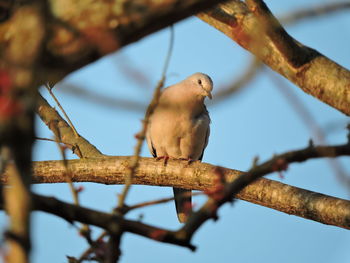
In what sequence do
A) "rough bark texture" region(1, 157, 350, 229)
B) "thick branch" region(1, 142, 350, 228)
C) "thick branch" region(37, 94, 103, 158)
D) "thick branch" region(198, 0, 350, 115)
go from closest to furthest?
1. "thick branch" region(198, 0, 350, 115)
2. "thick branch" region(1, 142, 350, 228)
3. "rough bark texture" region(1, 157, 350, 229)
4. "thick branch" region(37, 94, 103, 158)

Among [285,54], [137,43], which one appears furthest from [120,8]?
[285,54]

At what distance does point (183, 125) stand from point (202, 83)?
66cm

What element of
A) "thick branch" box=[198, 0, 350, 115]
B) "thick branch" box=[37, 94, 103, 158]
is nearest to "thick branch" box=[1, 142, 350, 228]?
"thick branch" box=[37, 94, 103, 158]

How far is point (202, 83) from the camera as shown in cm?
711

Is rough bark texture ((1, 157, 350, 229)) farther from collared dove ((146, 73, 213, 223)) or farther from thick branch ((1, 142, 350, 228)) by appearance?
collared dove ((146, 73, 213, 223))

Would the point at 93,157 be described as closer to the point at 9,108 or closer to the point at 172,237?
the point at 172,237

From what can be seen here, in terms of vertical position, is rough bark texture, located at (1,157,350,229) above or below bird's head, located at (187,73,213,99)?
below

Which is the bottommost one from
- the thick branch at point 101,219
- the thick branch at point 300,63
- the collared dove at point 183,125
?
the thick branch at point 101,219

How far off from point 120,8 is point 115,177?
9.97ft

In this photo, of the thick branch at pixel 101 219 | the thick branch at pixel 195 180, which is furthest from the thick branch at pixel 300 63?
the thick branch at pixel 101 219

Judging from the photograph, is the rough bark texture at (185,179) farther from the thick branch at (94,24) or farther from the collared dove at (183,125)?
the thick branch at (94,24)

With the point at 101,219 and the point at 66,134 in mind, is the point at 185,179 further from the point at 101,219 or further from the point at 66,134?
the point at 101,219

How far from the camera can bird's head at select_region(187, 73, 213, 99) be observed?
695 cm

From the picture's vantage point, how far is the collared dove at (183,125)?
6781 mm
